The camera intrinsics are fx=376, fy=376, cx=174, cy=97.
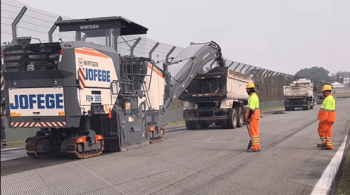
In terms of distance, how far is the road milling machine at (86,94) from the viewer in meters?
7.98

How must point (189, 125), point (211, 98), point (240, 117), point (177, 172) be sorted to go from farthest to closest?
1. point (240, 117)
2. point (189, 125)
3. point (211, 98)
4. point (177, 172)

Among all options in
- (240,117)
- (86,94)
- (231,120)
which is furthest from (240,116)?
(86,94)

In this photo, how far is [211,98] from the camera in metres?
17.1

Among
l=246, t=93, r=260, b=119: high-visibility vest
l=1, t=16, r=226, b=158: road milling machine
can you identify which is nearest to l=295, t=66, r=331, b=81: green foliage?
l=1, t=16, r=226, b=158: road milling machine

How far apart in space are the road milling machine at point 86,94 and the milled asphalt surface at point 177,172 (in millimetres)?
525

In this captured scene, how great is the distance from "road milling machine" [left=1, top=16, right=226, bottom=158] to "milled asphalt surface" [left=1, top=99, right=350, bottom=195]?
525 mm

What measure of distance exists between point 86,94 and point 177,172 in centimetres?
301

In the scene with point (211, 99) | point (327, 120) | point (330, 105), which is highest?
point (211, 99)

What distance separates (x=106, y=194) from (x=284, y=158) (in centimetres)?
460

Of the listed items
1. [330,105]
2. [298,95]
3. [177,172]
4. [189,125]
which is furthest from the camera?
[298,95]

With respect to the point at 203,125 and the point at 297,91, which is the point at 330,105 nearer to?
the point at 203,125

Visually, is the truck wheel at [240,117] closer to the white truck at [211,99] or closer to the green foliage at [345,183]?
the white truck at [211,99]

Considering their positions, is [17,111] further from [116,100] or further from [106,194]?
[106,194]

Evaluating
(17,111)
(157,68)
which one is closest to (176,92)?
(157,68)
